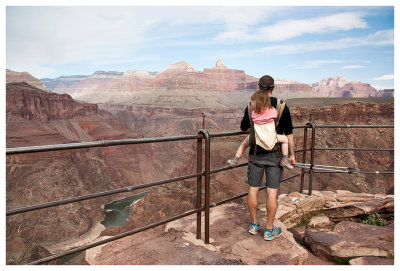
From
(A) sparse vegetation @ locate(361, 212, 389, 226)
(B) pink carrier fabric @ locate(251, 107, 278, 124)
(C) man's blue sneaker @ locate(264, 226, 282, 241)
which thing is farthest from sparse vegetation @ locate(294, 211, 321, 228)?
(B) pink carrier fabric @ locate(251, 107, 278, 124)

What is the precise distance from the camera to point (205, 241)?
3.51 meters

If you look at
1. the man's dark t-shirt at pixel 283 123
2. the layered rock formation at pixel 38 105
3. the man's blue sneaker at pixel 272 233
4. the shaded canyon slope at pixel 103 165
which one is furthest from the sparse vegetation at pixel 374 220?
the layered rock formation at pixel 38 105

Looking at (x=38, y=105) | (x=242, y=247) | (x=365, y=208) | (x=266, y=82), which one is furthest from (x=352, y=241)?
→ (x=38, y=105)

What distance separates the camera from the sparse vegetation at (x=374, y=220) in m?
4.39

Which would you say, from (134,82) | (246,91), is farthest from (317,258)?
(134,82)

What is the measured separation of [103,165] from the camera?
6694cm

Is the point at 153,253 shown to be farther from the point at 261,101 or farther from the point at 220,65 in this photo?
the point at 220,65

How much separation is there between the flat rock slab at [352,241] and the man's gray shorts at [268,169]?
3.20ft

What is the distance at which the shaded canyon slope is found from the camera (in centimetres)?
3344

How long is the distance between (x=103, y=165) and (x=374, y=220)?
223 ft

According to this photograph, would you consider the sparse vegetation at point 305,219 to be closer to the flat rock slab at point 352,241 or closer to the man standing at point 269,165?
the flat rock slab at point 352,241

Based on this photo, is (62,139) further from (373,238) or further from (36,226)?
(373,238)

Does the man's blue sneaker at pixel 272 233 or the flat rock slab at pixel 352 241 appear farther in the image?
the man's blue sneaker at pixel 272 233

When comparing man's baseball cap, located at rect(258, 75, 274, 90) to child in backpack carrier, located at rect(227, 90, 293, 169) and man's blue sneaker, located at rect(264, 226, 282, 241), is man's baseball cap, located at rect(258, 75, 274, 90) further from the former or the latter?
man's blue sneaker, located at rect(264, 226, 282, 241)
